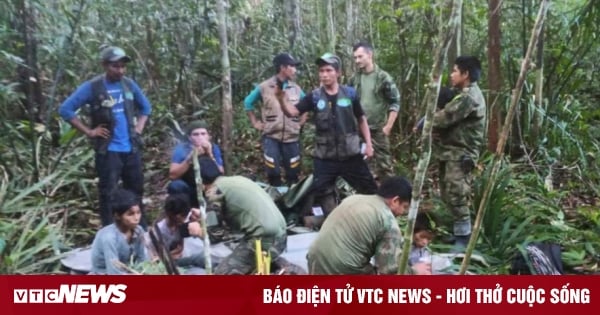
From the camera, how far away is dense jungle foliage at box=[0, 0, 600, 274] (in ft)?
9.01

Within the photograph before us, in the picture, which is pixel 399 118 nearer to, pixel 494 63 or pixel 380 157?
pixel 380 157

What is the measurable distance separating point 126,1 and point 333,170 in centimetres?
172

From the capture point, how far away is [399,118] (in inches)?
124

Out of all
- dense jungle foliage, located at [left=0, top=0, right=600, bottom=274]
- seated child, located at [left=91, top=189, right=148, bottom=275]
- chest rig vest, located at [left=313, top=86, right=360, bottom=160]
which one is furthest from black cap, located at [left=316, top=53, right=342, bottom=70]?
seated child, located at [left=91, top=189, right=148, bottom=275]

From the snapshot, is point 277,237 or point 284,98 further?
point 284,98

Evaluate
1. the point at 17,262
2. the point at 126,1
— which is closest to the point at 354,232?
the point at 17,262

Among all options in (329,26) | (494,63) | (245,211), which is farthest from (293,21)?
(245,211)

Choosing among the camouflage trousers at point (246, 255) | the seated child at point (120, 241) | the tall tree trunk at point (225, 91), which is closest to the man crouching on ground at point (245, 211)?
the camouflage trousers at point (246, 255)

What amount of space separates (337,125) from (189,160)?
0.76m

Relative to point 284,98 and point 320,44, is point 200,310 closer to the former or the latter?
point 284,98

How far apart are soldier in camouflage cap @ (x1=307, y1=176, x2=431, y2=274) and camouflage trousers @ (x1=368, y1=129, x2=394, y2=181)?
20.8 inches

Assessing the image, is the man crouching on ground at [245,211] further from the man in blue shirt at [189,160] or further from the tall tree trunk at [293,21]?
the tall tree trunk at [293,21]

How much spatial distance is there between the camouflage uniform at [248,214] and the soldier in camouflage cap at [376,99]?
618mm

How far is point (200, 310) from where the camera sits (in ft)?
7.47
